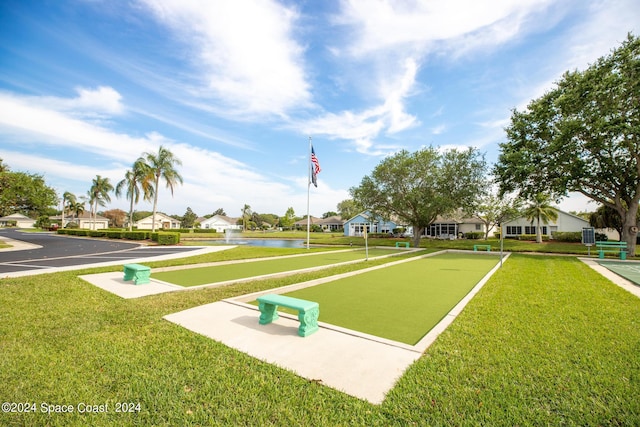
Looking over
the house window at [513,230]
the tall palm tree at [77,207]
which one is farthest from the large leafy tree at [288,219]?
the house window at [513,230]

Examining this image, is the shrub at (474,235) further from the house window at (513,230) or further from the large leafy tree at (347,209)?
the large leafy tree at (347,209)

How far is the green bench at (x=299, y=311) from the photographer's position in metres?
4.57

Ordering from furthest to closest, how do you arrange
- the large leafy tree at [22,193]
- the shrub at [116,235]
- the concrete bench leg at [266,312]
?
the shrub at [116,235] < the large leafy tree at [22,193] < the concrete bench leg at [266,312]

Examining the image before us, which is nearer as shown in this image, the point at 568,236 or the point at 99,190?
the point at 568,236

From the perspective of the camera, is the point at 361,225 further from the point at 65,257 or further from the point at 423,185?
the point at 65,257

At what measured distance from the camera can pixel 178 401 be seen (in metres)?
2.93

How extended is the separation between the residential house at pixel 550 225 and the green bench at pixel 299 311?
135ft

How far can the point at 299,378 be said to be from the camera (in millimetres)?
3348

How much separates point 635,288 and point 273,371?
11428 mm

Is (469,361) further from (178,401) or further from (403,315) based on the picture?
(178,401)

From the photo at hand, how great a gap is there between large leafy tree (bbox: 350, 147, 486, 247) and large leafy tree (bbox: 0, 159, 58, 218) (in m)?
31.7

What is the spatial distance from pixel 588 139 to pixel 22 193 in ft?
160

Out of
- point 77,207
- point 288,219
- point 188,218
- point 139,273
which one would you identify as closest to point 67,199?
point 77,207

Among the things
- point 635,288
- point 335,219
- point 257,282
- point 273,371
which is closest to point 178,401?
point 273,371
